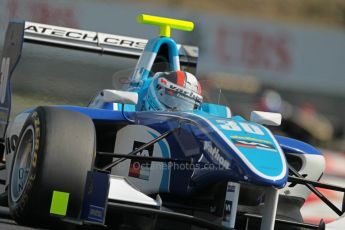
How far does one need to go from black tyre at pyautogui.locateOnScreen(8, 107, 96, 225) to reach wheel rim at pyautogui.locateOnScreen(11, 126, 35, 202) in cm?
8

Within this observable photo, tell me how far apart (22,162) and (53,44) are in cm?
279

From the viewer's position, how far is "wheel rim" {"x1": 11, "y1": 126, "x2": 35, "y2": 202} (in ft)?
18.8

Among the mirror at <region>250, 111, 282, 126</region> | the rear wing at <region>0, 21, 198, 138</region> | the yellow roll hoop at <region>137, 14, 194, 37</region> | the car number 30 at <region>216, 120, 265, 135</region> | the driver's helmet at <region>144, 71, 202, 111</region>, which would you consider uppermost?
the yellow roll hoop at <region>137, 14, 194, 37</region>

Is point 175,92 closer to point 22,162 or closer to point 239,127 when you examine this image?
point 239,127

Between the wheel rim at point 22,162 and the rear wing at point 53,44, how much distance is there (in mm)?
1917

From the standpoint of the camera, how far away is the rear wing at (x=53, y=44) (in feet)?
26.3

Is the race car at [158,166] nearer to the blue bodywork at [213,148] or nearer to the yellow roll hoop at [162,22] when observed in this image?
the blue bodywork at [213,148]

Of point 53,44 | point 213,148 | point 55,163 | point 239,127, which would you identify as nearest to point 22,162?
point 55,163

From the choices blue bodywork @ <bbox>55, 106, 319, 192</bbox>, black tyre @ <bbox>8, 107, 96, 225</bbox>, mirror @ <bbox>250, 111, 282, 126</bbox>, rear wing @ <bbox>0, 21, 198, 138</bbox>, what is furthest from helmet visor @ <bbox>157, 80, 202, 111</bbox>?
rear wing @ <bbox>0, 21, 198, 138</bbox>

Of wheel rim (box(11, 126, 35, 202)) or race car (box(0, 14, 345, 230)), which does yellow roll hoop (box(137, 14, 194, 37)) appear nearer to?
race car (box(0, 14, 345, 230))

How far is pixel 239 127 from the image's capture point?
5840mm

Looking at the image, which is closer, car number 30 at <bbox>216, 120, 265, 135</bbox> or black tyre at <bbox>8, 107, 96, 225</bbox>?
black tyre at <bbox>8, 107, 96, 225</bbox>

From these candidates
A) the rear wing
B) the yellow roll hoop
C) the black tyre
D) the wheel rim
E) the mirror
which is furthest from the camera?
the yellow roll hoop

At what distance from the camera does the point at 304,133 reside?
18.1m
